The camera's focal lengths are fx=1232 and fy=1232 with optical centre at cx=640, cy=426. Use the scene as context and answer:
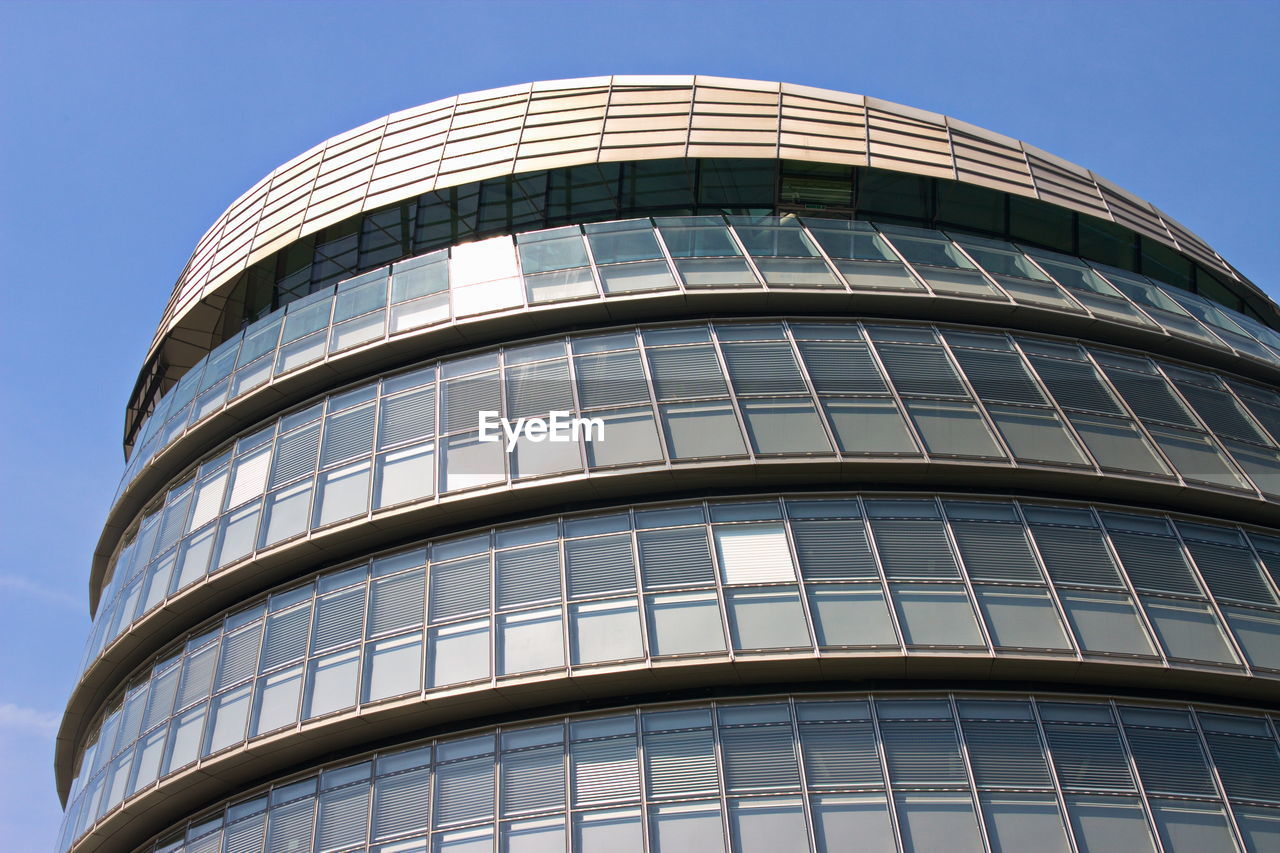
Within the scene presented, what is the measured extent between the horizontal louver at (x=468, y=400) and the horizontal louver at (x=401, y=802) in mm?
7300

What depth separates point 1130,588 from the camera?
904 inches

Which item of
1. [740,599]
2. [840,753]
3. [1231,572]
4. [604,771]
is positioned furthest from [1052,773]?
[604,771]

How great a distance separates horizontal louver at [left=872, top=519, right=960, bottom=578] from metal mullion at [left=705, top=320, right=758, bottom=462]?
9.39 ft

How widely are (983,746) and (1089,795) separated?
179 centimetres

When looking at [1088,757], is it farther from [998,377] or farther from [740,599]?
[998,377]

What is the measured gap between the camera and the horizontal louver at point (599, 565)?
22719 mm

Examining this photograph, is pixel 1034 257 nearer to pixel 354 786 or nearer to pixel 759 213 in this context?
pixel 759 213

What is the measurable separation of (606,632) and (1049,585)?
8.24 metres

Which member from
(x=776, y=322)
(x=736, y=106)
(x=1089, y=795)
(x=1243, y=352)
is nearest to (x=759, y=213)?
(x=736, y=106)

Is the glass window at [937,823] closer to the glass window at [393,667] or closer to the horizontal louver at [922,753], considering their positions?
the horizontal louver at [922,753]

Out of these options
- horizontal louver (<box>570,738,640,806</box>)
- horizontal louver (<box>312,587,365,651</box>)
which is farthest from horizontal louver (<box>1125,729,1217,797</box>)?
horizontal louver (<box>312,587,365,651</box>)

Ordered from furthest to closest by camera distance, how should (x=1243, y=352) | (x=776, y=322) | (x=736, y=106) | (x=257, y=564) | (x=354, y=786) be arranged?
(x=736, y=106) → (x=1243, y=352) → (x=776, y=322) → (x=257, y=564) → (x=354, y=786)

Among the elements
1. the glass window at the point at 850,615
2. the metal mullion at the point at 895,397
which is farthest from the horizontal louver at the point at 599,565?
the metal mullion at the point at 895,397

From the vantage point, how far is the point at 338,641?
23531 mm
